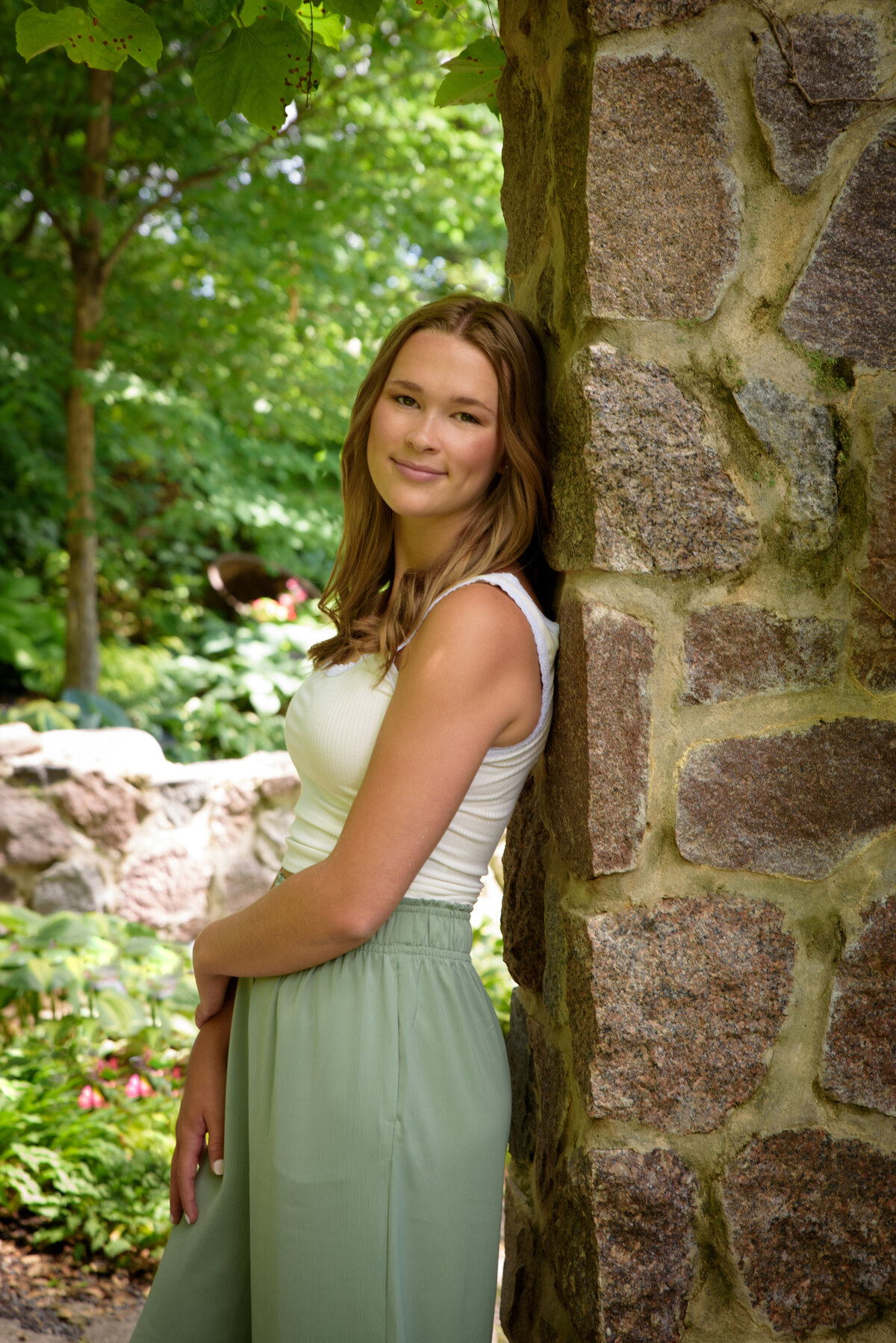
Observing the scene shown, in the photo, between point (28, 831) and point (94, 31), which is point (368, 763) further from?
point (28, 831)

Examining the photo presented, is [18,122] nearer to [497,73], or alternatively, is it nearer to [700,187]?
[497,73]

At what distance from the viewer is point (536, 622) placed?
134cm

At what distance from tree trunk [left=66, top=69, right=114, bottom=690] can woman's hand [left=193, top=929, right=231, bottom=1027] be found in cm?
410

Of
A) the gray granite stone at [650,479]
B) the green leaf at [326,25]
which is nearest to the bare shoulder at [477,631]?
the gray granite stone at [650,479]

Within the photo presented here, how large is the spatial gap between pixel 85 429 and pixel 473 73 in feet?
13.3

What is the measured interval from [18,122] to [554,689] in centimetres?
505

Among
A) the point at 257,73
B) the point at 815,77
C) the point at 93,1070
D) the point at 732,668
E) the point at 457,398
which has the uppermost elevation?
the point at 257,73

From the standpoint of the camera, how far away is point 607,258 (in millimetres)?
1236

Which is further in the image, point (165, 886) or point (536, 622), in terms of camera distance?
point (165, 886)

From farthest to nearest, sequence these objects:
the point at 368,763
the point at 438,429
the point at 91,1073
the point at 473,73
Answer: the point at 91,1073
the point at 473,73
the point at 438,429
the point at 368,763

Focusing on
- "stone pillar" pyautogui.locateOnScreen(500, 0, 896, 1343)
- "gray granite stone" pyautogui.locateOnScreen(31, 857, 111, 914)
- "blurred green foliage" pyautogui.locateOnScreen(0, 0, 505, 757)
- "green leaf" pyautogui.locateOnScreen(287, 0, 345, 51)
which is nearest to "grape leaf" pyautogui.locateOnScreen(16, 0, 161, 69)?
"green leaf" pyautogui.locateOnScreen(287, 0, 345, 51)

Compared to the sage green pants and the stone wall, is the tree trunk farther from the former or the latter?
the sage green pants

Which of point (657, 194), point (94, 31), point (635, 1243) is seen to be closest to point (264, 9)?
point (94, 31)

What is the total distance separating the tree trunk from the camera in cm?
513
